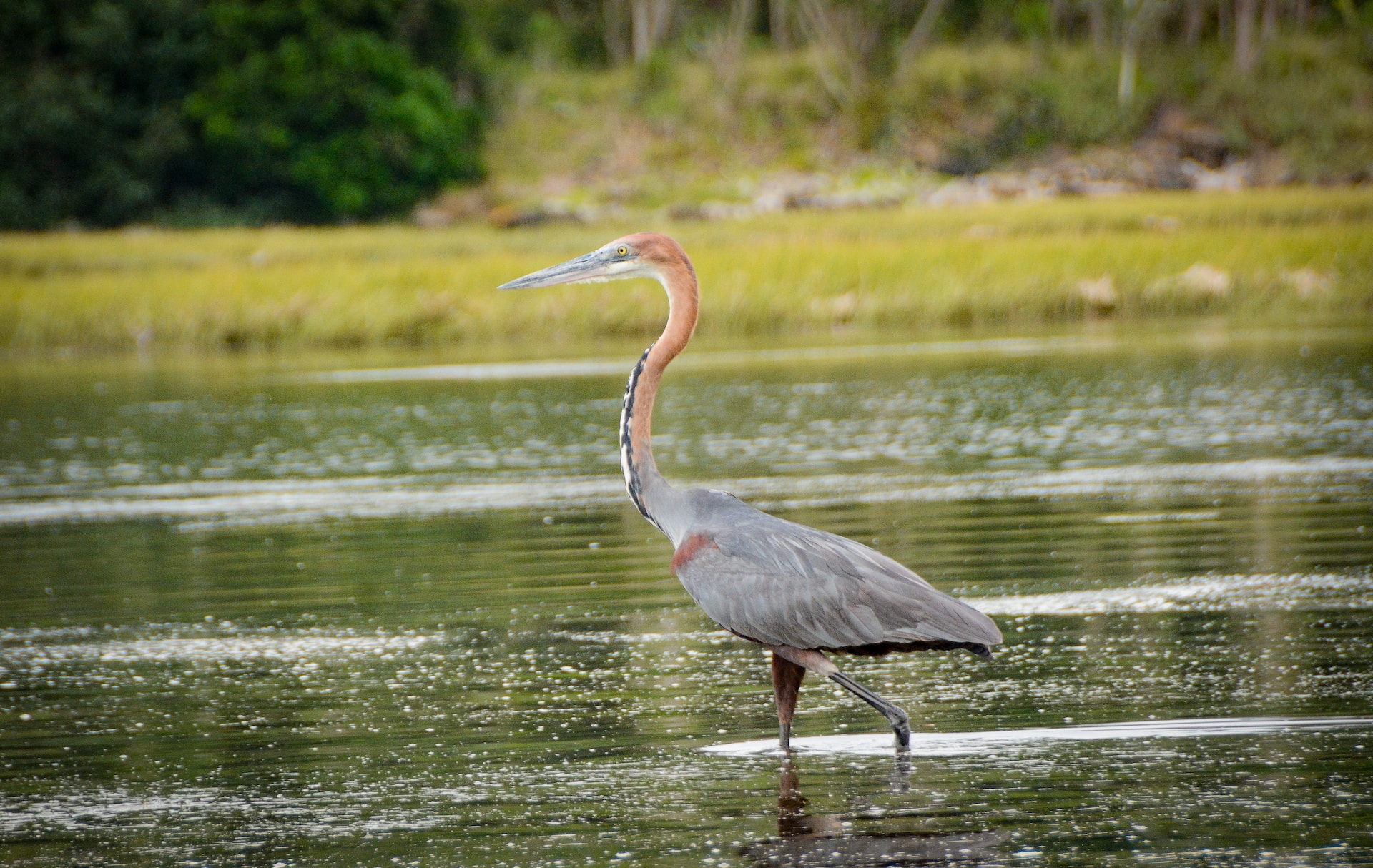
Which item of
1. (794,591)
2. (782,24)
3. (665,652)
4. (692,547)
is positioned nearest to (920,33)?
(782,24)

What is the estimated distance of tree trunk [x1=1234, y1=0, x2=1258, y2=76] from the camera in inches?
2353

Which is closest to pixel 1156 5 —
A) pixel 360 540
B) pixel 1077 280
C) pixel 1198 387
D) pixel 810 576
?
pixel 1077 280

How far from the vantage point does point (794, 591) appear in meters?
6.12

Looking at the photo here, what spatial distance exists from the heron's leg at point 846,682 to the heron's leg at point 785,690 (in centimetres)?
9

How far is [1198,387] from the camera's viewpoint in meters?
19.5

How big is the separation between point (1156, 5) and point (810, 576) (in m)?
55.3

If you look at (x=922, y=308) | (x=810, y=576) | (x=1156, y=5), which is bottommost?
(x=922, y=308)

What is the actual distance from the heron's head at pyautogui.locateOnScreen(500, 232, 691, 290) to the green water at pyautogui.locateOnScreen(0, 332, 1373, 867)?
1.73 m

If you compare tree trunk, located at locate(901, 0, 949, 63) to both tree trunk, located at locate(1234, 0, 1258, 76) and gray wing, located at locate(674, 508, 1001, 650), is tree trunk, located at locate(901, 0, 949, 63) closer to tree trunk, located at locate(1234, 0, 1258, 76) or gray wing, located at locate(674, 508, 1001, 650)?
tree trunk, located at locate(1234, 0, 1258, 76)

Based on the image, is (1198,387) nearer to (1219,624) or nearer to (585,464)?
(585,464)

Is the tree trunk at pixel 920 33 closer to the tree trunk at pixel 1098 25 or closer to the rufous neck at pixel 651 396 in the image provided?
the tree trunk at pixel 1098 25

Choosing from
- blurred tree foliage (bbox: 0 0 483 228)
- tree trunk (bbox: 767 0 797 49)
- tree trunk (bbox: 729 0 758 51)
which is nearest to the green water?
blurred tree foliage (bbox: 0 0 483 228)

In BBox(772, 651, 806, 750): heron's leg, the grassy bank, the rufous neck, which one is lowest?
the grassy bank

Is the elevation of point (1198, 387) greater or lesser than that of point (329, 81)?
lesser
